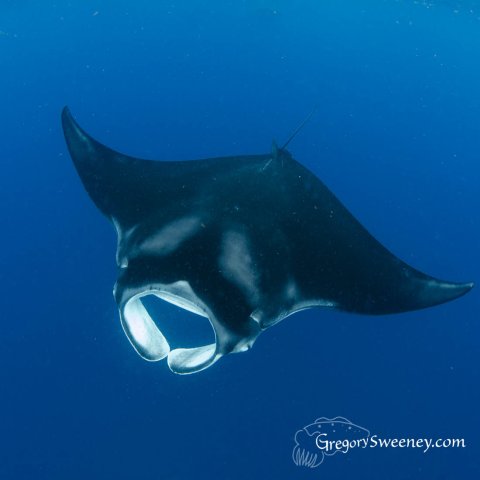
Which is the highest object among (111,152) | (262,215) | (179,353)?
(111,152)

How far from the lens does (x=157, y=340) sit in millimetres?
3289

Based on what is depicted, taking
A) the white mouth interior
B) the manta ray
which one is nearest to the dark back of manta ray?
the manta ray

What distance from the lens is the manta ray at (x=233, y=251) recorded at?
294cm

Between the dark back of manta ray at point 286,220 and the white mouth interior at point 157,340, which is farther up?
the dark back of manta ray at point 286,220

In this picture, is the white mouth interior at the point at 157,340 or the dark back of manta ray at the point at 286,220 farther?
the dark back of manta ray at the point at 286,220

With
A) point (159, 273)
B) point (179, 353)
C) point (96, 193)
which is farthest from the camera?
point (96, 193)

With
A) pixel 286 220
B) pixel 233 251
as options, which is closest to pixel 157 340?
pixel 233 251

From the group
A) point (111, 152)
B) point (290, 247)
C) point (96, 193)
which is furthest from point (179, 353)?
point (111, 152)

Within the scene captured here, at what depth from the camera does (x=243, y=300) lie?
295cm

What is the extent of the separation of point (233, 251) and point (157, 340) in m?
0.91

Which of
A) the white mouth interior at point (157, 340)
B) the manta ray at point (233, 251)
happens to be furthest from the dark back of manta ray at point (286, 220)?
the white mouth interior at point (157, 340)

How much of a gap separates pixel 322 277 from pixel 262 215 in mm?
670

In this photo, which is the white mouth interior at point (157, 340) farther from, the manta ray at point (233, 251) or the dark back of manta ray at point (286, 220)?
the dark back of manta ray at point (286, 220)

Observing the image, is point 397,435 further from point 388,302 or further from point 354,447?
point 388,302
